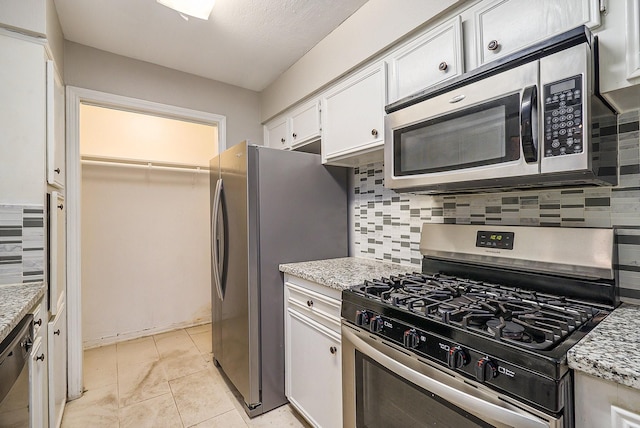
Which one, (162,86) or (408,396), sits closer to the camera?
(408,396)

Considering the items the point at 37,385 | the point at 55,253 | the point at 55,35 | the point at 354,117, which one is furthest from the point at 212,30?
the point at 37,385

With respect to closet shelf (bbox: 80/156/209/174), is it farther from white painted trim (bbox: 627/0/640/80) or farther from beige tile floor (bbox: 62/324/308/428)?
white painted trim (bbox: 627/0/640/80)

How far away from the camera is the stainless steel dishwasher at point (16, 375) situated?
94cm

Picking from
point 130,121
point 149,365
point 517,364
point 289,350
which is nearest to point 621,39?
point 517,364

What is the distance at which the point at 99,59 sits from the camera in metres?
2.28

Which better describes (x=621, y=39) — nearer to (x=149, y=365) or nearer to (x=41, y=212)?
(x=41, y=212)

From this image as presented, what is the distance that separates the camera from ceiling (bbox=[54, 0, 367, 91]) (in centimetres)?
184

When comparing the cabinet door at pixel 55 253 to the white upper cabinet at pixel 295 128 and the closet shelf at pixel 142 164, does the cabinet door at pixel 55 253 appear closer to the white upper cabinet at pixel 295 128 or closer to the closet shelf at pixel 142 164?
the closet shelf at pixel 142 164

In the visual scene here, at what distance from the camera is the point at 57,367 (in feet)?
5.96

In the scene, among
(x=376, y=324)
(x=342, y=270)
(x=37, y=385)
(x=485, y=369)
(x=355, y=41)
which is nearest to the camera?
(x=485, y=369)

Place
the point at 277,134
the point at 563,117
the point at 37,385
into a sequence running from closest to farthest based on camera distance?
the point at 563,117
the point at 37,385
the point at 277,134

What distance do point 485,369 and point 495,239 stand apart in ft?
2.41

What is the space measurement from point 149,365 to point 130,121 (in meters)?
2.37

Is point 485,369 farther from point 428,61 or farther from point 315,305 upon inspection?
point 428,61
